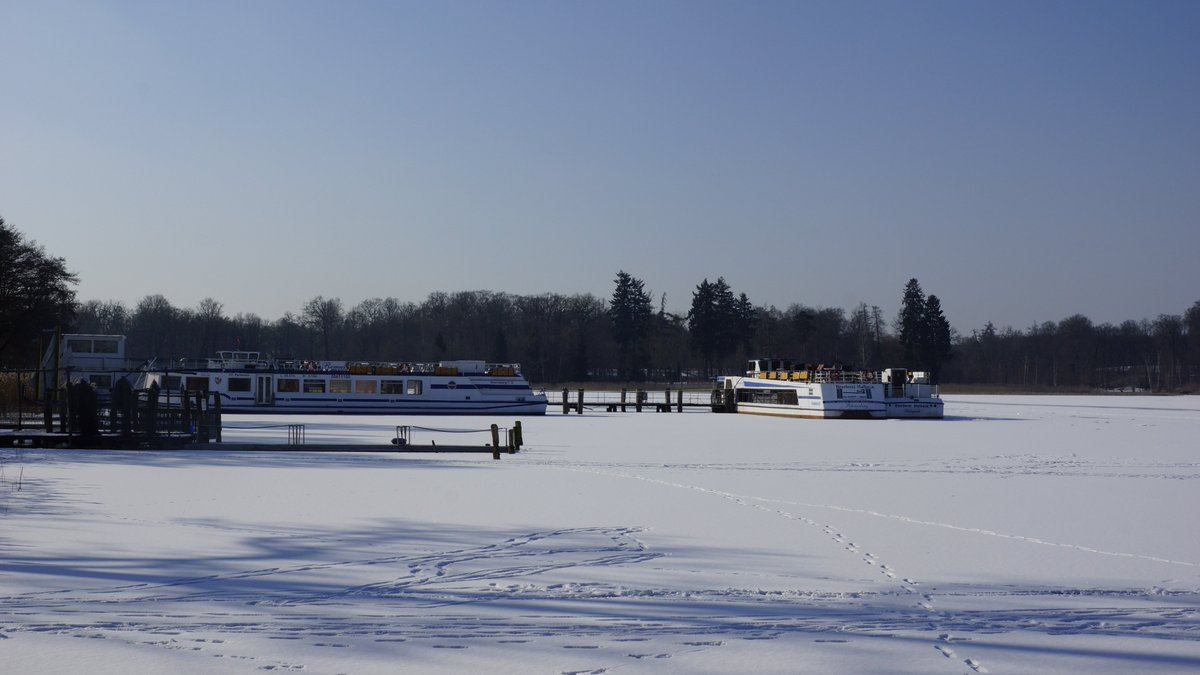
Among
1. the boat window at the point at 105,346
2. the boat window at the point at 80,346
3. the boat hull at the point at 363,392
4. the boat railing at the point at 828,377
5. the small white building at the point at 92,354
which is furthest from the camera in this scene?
the boat hull at the point at 363,392

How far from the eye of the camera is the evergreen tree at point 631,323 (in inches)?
4621

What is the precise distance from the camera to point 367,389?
5853cm

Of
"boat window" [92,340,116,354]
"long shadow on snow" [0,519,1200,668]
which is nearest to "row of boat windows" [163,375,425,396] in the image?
"boat window" [92,340,116,354]

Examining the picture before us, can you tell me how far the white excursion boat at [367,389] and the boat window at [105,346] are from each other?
194 inches

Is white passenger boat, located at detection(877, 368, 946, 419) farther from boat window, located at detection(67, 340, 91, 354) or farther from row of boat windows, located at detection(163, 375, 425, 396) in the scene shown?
boat window, located at detection(67, 340, 91, 354)

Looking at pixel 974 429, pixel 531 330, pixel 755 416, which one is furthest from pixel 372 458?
pixel 531 330

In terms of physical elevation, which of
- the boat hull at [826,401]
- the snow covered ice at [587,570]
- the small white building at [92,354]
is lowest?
the snow covered ice at [587,570]

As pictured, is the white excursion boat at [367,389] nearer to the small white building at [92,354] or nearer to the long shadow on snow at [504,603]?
the small white building at [92,354]

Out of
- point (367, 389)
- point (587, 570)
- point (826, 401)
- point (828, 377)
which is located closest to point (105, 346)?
point (367, 389)

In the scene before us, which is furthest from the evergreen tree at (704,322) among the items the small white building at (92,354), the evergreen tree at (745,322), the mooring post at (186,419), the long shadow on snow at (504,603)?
the long shadow on snow at (504,603)

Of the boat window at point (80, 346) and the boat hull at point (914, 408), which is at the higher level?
the boat window at point (80, 346)

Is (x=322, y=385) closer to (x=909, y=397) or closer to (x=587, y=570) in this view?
(x=909, y=397)

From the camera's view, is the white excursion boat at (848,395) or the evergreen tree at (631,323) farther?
the evergreen tree at (631,323)

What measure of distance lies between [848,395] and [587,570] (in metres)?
47.2
